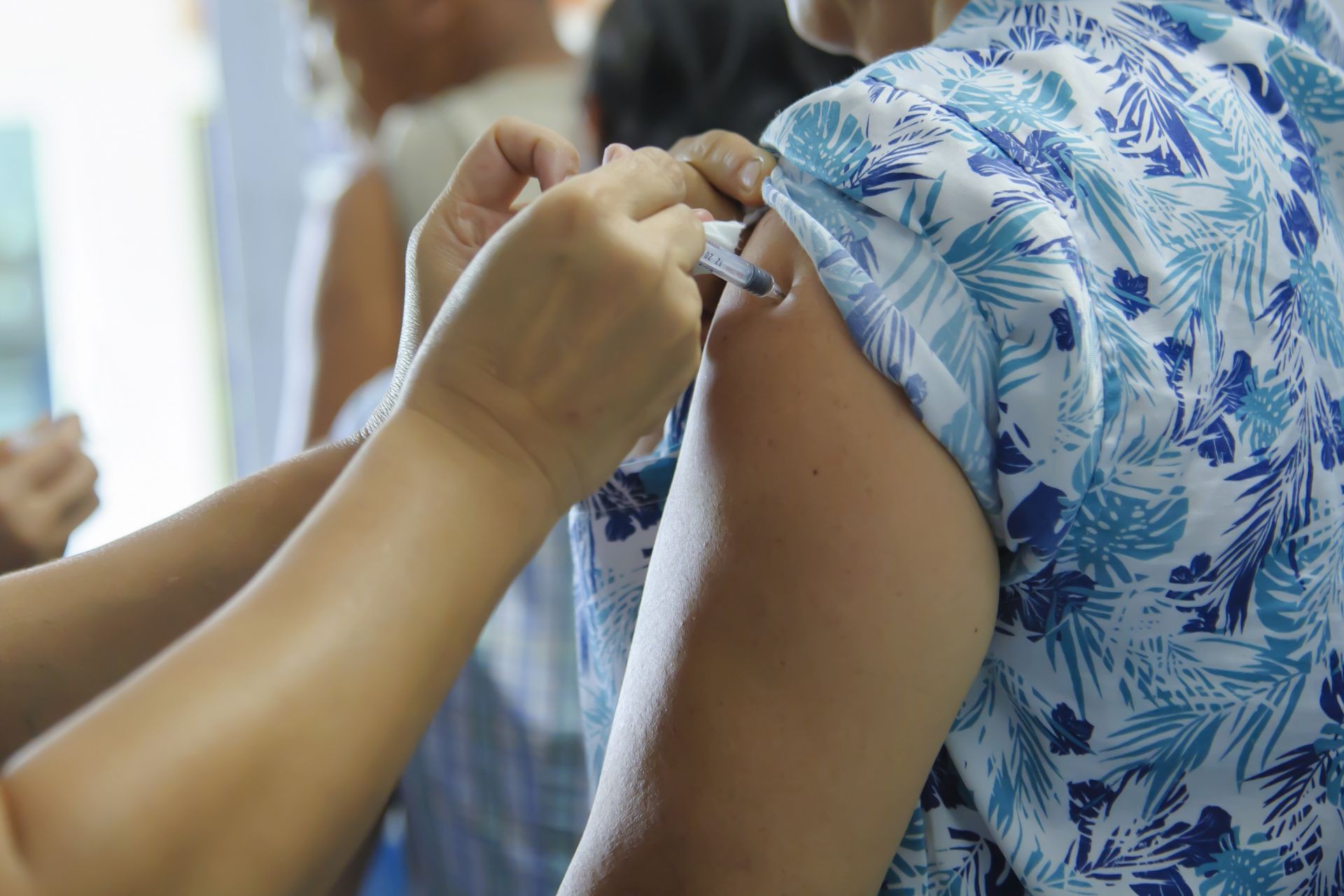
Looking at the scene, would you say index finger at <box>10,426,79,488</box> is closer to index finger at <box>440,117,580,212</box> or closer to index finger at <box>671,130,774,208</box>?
index finger at <box>440,117,580,212</box>

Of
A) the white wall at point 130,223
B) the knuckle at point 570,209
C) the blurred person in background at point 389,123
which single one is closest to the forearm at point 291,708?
the knuckle at point 570,209

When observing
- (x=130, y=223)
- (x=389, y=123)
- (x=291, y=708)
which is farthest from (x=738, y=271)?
(x=130, y=223)

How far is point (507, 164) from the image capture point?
2.14 feet

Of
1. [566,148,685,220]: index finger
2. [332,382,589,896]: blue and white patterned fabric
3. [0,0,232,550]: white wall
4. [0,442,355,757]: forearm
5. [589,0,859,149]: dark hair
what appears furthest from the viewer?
[0,0,232,550]: white wall

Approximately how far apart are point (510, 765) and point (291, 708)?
0.69 m

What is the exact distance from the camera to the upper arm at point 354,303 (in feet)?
5.71

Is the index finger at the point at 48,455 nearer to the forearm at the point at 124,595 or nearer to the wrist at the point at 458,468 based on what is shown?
the forearm at the point at 124,595

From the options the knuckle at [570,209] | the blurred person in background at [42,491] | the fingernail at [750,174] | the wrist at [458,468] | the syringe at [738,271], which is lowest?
the blurred person in background at [42,491]

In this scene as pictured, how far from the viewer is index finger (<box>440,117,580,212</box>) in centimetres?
63

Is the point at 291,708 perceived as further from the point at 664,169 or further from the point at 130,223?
the point at 130,223

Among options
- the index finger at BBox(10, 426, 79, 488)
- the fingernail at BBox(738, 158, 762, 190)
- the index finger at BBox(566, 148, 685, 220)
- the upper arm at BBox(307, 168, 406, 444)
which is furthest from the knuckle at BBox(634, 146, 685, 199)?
the upper arm at BBox(307, 168, 406, 444)

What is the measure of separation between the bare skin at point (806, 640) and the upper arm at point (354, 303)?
1.31 m

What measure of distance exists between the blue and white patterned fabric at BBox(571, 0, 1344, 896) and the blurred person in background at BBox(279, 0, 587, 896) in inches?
20.5

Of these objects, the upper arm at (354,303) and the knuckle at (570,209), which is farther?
the upper arm at (354,303)
